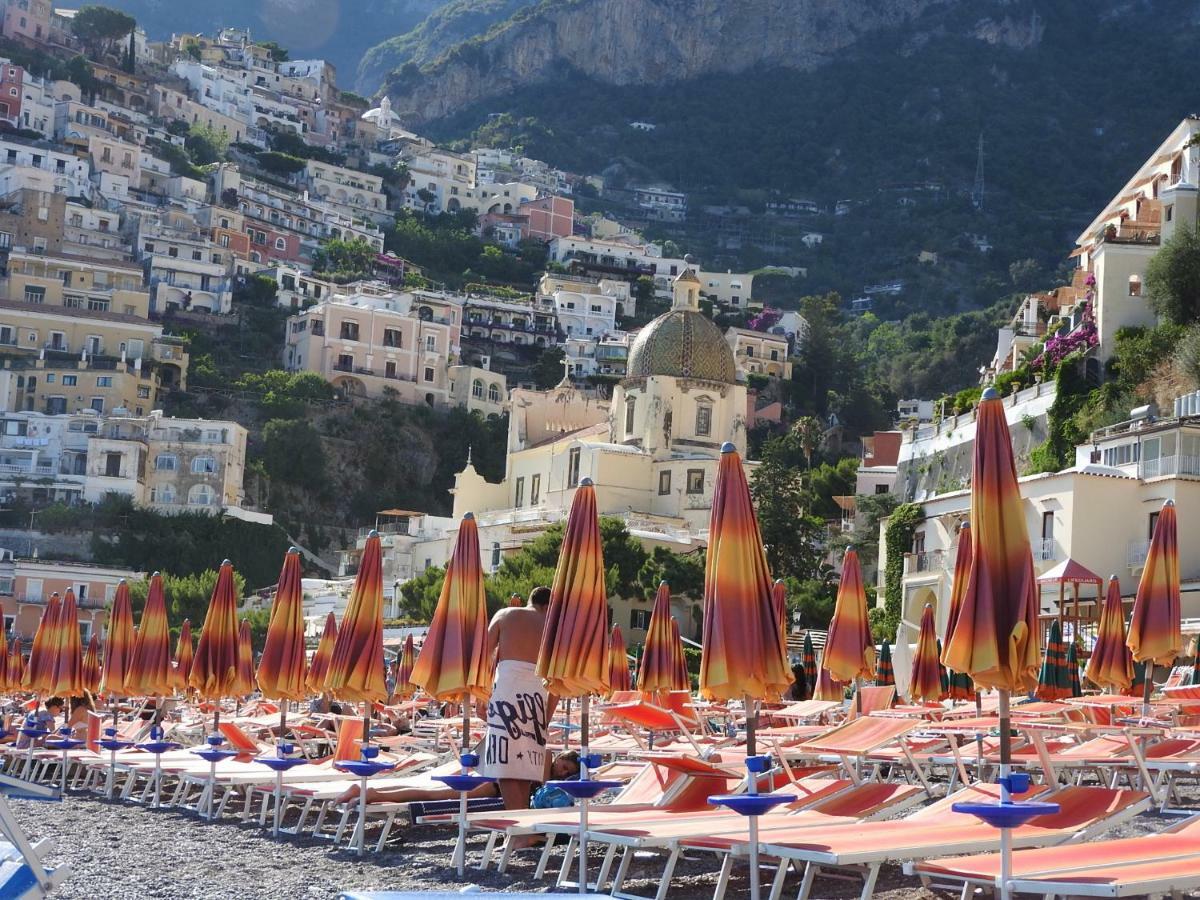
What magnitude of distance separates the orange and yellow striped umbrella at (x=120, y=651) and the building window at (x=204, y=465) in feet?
163

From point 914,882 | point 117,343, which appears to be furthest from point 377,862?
point 117,343

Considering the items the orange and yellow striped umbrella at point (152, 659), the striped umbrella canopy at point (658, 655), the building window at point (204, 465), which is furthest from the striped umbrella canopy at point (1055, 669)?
the building window at point (204, 465)

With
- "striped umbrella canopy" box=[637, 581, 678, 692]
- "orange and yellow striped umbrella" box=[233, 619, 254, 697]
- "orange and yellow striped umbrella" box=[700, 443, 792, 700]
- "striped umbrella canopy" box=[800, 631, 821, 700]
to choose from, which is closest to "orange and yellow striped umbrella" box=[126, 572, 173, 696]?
"orange and yellow striped umbrella" box=[233, 619, 254, 697]

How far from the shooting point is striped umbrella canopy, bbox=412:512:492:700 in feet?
49.6

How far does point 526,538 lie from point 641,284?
61.0 meters

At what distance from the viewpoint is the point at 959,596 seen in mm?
12594

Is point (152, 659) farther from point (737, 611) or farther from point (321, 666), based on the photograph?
point (737, 611)

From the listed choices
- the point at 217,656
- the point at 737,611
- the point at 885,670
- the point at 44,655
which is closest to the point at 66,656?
the point at 44,655

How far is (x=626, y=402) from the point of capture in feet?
205

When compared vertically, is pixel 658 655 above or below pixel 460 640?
below

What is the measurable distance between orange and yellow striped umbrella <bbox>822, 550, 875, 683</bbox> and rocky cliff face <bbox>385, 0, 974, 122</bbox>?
16088 cm

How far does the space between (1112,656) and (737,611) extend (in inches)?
377

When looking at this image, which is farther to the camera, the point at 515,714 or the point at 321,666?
the point at 321,666

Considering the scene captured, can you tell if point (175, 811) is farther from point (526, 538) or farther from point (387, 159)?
point (387, 159)
